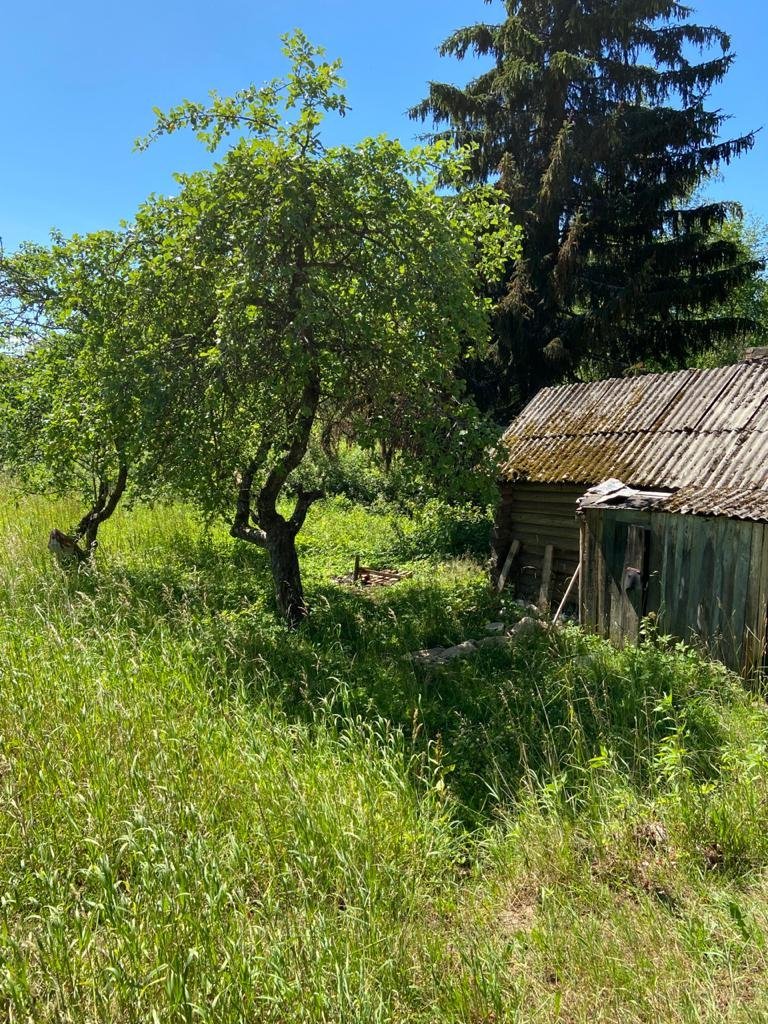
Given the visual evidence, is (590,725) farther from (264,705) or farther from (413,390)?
(413,390)

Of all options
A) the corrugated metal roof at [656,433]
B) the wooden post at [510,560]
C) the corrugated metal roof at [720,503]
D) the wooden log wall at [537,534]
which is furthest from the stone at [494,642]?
the wooden post at [510,560]

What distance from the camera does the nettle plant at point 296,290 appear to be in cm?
756

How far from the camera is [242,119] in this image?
8.09 meters

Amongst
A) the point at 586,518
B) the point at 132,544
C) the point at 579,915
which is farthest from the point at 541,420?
the point at 579,915

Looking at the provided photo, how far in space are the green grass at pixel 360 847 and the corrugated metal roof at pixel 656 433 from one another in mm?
3172

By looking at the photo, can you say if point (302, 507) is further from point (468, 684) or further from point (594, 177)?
point (594, 177)

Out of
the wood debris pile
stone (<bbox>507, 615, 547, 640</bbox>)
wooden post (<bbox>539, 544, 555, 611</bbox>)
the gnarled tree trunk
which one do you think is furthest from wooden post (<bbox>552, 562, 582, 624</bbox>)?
the gnarled tree trunk

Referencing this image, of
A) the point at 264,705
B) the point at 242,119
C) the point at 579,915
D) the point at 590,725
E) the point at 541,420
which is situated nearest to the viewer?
the point at 579,915

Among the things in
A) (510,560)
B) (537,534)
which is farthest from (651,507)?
(510,560)

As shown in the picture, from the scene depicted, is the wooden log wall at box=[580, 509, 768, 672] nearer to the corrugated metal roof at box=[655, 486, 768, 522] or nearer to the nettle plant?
the corrugated metal roof at box=[655, 486, 768, 522]

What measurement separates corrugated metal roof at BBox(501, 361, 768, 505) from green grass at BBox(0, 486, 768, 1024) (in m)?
3.17

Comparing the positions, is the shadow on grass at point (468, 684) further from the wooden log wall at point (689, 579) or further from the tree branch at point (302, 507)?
the tree branch at point (302, 507)

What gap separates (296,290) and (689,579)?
19.2ft

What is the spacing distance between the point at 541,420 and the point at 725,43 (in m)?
11.7
